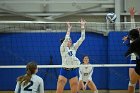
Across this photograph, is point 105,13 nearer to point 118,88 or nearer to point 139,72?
point 118,88

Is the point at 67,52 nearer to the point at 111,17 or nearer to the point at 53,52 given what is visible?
the point at 53,52

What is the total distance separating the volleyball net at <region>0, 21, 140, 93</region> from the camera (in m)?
12.7

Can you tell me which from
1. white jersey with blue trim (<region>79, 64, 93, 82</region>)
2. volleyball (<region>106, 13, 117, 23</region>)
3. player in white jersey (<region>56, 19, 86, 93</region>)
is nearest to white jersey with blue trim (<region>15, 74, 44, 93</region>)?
player in white jersey (<region>56, 19, 86, 93</region>)

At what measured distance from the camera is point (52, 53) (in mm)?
12922

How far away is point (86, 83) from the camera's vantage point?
11062 millimetres

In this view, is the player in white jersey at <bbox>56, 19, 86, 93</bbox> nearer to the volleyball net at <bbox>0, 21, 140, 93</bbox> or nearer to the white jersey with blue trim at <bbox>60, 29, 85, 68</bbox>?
the white jersey with blue trim at <bbox>60, 29, 85, 68</bbox>

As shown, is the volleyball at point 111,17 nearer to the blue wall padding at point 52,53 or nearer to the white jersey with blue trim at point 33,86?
the blue wall padding at point 52,53

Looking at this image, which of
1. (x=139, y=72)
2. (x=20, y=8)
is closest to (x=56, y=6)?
(x=20, y=8)

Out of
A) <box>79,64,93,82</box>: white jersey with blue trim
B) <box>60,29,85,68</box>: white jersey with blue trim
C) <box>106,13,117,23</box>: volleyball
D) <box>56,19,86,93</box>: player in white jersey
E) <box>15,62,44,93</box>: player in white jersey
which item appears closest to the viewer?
<box>15,62,44,93</box>: player in white jersey

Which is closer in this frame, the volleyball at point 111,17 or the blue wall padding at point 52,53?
the volleyball at point 111,17

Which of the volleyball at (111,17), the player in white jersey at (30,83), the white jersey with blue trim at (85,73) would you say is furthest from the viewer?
the volleyball at (111,17)

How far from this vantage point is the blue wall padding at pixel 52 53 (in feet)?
41.6

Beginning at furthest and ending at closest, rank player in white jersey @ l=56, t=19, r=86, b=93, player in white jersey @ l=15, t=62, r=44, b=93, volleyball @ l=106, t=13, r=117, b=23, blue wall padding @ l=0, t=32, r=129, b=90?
blue wall padding @ l=0, t=32, r=129, b=90 < volleyball @ l=106, t=13, r=117, b=23 < player in white jersey @ l=56, t=19, r=86, b=93 < player in white jersey @ l=15, t=62, r=44, b=93

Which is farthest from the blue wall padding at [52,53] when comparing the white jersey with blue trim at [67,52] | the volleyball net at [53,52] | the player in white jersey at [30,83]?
the player in white jersey at [30,83]
